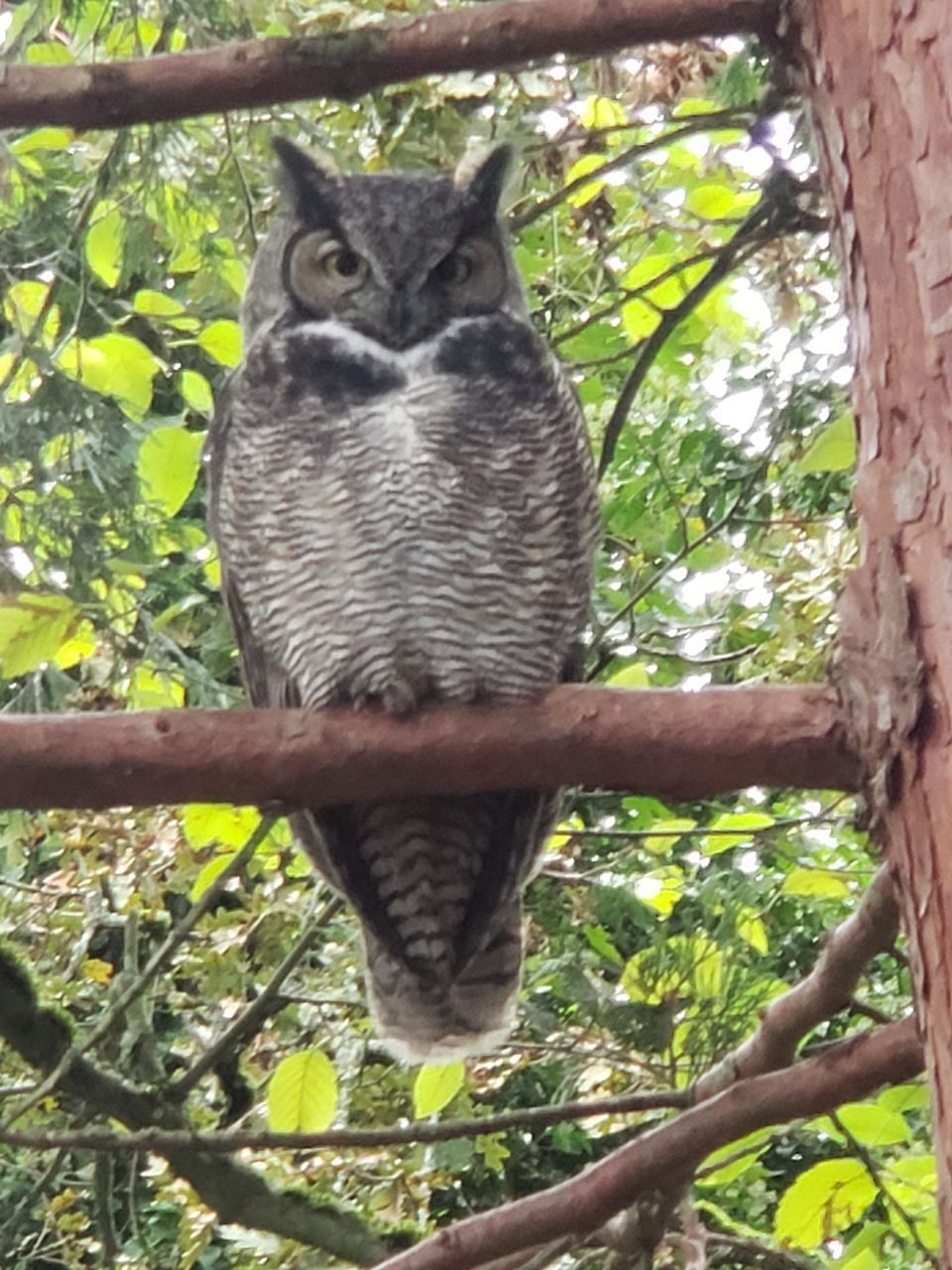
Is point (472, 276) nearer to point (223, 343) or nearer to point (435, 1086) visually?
point (223, 343)

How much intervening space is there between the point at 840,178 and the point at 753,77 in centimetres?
58

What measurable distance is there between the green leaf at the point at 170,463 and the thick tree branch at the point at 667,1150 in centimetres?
96

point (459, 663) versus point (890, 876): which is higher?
point (459, 663)

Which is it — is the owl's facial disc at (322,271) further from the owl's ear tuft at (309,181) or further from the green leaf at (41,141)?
the green leaf at (41,141)

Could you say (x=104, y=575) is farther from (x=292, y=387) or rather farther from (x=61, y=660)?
(x=292, y=387)

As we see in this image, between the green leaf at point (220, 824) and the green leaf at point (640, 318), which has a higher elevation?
the green leaf at point (640, 318)

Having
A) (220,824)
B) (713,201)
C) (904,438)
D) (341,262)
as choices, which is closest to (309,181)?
(341,262)

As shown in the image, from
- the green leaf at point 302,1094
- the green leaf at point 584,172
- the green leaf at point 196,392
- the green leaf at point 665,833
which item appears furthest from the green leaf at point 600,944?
the green leaf at point 584,172

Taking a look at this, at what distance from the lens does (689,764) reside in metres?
1.18

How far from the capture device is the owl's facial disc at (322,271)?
A: 1740 mm

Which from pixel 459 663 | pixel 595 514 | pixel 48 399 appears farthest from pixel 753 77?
pixel 48 399

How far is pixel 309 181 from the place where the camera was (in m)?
1.75

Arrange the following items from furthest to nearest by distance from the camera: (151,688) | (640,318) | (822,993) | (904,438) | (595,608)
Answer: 1. (595,608)
2. (640,318)
3. (151,688)
4. (822,993)
5. (904,438)

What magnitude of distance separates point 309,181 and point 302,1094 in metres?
1.04
